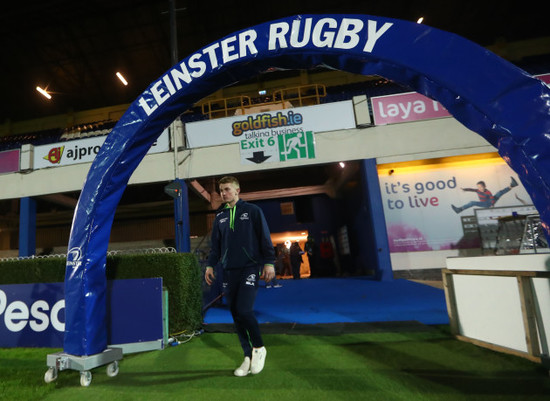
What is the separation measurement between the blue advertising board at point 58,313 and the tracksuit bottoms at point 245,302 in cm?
149

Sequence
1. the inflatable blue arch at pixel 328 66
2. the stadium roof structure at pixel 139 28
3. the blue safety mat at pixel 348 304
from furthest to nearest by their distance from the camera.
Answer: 1. the stadium roof structure at pixel 139 28
2. the blue safety mat at pixel 348 304
3. the inflatable blue arch at pixel 328 66

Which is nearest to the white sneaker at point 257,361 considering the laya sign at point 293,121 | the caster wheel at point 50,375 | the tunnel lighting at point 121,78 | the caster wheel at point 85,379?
the caster wheel at point 85,379

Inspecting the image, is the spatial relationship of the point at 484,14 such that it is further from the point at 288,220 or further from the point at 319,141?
the point at 288,220

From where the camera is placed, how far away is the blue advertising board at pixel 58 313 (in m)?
3.59

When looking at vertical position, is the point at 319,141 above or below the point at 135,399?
above

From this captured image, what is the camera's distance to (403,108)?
362 inches

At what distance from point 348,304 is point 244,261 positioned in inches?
160

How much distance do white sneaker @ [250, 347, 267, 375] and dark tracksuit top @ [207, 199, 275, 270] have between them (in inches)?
29.7

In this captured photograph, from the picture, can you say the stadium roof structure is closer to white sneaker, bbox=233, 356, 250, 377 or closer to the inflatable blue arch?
the inflatable blue arch

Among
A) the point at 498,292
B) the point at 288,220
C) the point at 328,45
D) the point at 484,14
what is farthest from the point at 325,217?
the point at 484,14

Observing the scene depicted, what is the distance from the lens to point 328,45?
2.32 m

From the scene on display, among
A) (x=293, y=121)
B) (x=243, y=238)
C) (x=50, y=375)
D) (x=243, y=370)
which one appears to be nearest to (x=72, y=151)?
(x=293, y=121)

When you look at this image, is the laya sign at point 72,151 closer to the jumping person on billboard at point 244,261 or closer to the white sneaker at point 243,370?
the jumping person on billboard at point 244,261

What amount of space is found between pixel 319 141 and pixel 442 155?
150 inches
